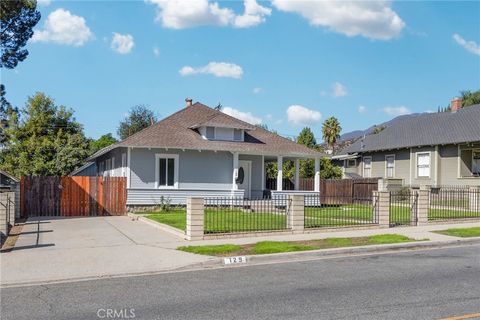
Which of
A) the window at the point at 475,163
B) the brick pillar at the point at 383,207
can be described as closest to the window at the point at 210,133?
the brick pillar at the point at 383,207

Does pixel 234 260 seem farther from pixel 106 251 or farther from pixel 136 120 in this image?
pixel 136 120

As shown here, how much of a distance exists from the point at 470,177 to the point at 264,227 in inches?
698

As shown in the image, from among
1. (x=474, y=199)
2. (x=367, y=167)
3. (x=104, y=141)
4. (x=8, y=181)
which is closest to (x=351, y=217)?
(x=474, y=199)

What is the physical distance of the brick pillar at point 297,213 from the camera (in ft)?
51.9

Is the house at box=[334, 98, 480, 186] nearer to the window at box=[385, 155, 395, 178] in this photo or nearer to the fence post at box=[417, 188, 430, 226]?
the window at box=[385, 155, 395, 178]

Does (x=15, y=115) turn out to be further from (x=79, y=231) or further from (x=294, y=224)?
(x=294, y=224)

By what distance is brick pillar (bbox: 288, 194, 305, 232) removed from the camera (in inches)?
622

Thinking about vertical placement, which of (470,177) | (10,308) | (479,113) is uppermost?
(479,113)

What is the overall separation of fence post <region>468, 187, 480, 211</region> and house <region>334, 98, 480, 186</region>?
6.16 m

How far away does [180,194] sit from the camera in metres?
26.2

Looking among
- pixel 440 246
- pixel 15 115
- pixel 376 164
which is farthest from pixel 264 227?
pixel 15 115

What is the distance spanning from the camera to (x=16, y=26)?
1265 inches

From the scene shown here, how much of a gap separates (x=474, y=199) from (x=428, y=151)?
9.60m

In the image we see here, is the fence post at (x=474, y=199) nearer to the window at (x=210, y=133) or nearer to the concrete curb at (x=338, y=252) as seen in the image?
the concrete curb at (x=338, y=252)
